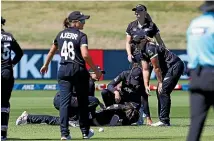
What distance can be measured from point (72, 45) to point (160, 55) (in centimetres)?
316

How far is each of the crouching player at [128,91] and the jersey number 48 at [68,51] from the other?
3403mm

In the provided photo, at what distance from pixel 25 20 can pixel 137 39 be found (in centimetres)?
3469

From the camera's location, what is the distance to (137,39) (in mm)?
16906

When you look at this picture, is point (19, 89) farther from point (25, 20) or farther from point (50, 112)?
point (25, 20)

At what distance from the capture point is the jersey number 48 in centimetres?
1450

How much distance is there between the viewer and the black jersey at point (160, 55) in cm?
1659

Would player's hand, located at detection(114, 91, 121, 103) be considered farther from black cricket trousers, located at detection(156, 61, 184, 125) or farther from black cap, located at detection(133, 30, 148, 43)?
black cap, located at detection(133, 30, 148, 43)

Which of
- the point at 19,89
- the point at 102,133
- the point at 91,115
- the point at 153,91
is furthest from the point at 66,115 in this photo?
the point at 19,89

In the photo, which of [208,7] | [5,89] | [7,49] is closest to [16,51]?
[7,49]

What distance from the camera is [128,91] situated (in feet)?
58.7

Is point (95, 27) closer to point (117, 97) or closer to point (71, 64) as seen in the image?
point (117, 97)

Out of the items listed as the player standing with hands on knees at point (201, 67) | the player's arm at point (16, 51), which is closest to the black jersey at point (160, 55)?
the player's arm at point (16, 51)

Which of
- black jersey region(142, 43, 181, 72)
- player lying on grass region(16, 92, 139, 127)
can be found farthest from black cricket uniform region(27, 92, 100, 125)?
black jersey region(142, 43, 181, 72)

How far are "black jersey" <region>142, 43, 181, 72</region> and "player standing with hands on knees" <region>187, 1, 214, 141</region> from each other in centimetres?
603
